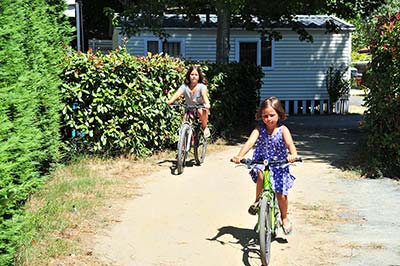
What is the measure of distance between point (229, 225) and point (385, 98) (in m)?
4.06

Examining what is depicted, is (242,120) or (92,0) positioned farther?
(92,0)

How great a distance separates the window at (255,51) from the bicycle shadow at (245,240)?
62.5ft

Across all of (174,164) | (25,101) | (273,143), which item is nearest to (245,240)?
(273,143)

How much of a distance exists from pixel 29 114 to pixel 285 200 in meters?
2.76

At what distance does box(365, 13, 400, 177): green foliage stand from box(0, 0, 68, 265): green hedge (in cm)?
503

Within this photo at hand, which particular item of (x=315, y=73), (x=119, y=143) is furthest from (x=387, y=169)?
(x=315, y=73)

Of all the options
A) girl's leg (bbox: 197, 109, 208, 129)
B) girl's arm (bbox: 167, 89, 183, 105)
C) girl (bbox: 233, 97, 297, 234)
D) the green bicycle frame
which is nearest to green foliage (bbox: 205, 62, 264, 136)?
girl's leg (bbox: 197, 109, 208, 129)

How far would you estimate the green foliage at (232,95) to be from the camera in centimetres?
1405

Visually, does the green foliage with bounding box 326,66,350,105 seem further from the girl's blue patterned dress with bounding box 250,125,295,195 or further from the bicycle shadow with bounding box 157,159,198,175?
the girl's blue patterned dress with bounding box 250,125,295,195

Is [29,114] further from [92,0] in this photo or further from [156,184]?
[92,0]

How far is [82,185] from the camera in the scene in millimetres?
8430

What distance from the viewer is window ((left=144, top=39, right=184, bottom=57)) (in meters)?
24.7

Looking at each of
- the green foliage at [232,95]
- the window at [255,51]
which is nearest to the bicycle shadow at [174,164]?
the green foliage at [232,95]

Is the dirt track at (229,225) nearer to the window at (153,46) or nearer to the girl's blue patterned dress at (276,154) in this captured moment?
the girl's blue patterned dress at (276,154)
